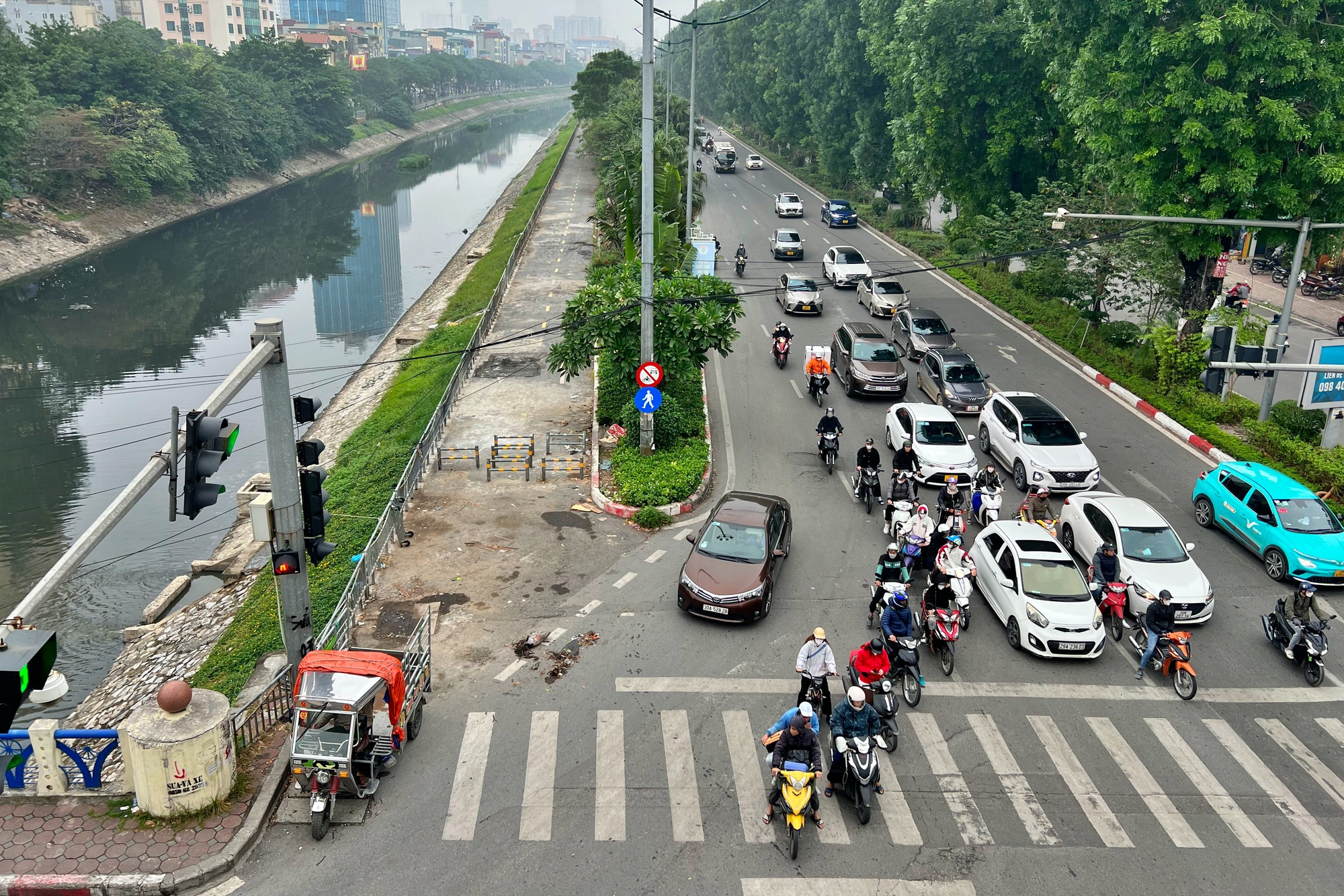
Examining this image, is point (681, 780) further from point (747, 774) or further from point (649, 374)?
point (649, 374)

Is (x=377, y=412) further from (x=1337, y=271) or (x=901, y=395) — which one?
(x=1337, y=271)

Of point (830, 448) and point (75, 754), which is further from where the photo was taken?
point (830, 448)

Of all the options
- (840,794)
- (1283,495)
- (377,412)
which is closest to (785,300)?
(377,412)

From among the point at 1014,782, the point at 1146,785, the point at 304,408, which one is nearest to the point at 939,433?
the point at 1146,785

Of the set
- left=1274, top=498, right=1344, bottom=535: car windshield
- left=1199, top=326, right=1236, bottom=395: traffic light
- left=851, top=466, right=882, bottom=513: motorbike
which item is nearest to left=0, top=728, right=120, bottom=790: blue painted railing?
left=851, top=466, right=882, bottom=513: motorbike

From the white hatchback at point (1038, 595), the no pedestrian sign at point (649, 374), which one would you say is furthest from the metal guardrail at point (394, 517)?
the white hatchback at point (1038, 595)

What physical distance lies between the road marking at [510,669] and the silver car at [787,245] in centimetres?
3504

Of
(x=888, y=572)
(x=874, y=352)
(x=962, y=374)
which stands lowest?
(x=888, y=572)

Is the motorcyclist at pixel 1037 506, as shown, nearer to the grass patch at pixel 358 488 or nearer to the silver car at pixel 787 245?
the grass patch at pixel 358 488

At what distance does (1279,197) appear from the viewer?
79.8 ft

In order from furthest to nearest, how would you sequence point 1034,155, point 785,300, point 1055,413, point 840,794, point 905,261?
point 905,261 < point 1034,155 < point 785,300 < point 1055,413 < point 840,794

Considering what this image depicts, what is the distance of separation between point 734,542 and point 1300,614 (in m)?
9.05

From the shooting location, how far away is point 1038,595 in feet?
51.7

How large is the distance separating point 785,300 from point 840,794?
1052 inches
